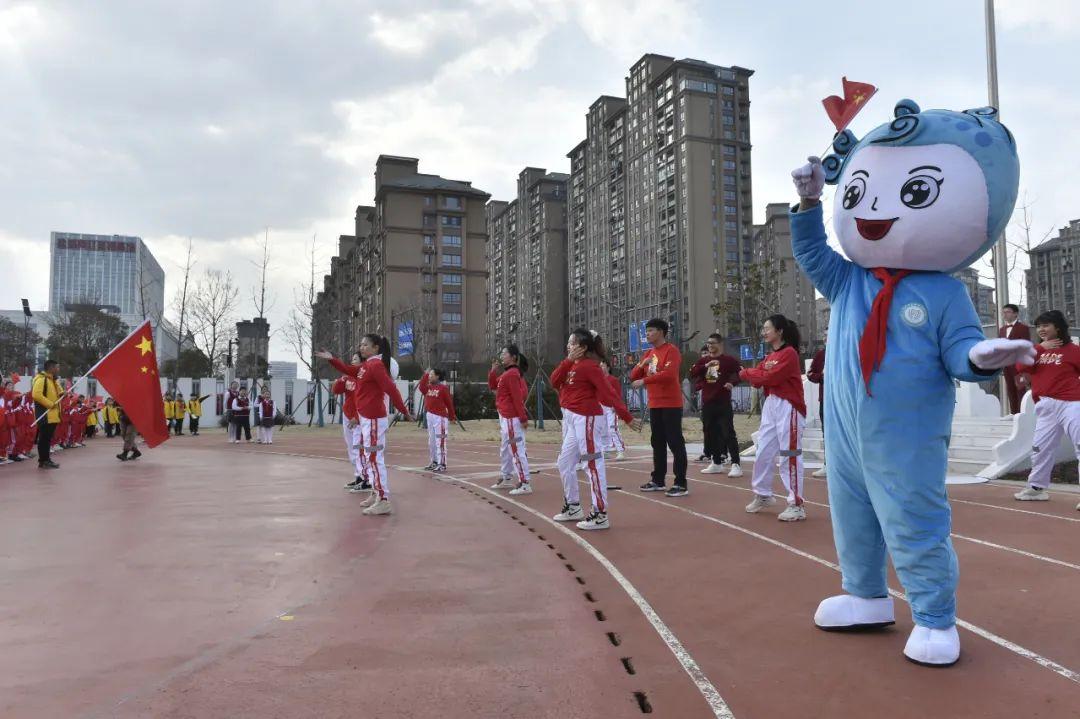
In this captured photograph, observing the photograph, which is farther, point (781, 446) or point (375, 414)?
point (375, 414)

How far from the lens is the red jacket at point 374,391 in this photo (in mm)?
7527

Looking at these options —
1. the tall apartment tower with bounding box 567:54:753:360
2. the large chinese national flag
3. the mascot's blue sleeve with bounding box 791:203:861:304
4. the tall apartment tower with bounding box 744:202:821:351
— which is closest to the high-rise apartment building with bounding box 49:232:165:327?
the tall apartment tower with bounding box 567:54:753:360

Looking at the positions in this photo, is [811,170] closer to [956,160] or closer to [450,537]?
[956,160]

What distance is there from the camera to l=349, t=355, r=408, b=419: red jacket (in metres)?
7.53

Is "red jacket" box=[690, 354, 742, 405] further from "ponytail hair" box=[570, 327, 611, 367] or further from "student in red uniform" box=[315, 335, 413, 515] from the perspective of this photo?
"student in red uniform" box=[315, 335, 413, 515]

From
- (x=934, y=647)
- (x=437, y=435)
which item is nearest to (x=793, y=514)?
(x=934, y=647)

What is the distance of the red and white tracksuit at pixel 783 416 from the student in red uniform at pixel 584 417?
1.35m

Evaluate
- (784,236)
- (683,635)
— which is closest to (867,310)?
(683,635)

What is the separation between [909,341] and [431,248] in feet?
237

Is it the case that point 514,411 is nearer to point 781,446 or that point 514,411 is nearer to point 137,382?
point 781,446

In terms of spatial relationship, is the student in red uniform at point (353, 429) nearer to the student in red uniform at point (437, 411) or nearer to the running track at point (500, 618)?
the student in red uniform at point (437, 411)

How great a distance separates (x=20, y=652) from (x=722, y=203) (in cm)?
7933

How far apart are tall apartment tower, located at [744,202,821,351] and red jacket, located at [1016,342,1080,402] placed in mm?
15969

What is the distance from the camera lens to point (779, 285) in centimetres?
2852
